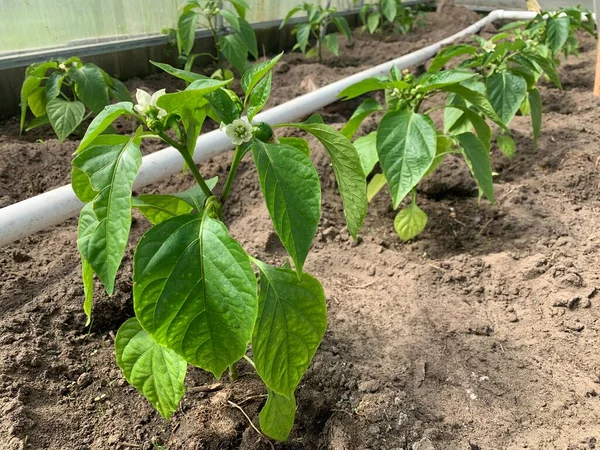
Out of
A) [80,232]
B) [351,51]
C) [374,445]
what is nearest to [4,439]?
[80,232]

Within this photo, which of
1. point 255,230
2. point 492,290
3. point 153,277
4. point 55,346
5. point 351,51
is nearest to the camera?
point 153,277

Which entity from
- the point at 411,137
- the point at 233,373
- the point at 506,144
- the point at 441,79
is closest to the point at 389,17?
the point at 506,144

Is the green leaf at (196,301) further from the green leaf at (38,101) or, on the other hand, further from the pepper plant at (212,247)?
the green leaf at (38,101)

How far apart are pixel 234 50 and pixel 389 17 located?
2.26 meters

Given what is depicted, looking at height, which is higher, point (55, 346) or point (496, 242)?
point (55, 346)

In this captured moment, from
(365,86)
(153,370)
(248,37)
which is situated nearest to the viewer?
(153,370)

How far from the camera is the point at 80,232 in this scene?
38.2 inches

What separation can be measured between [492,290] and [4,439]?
1.50m

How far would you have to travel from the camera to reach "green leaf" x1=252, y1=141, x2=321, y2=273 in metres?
0.90

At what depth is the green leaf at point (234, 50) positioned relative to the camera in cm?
321

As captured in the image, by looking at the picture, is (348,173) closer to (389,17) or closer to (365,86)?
(365,86)

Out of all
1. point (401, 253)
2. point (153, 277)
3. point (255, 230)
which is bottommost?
point (401, 253)

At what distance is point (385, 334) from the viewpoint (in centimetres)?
157

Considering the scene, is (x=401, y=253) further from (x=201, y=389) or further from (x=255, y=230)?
(x=201, y=389)
